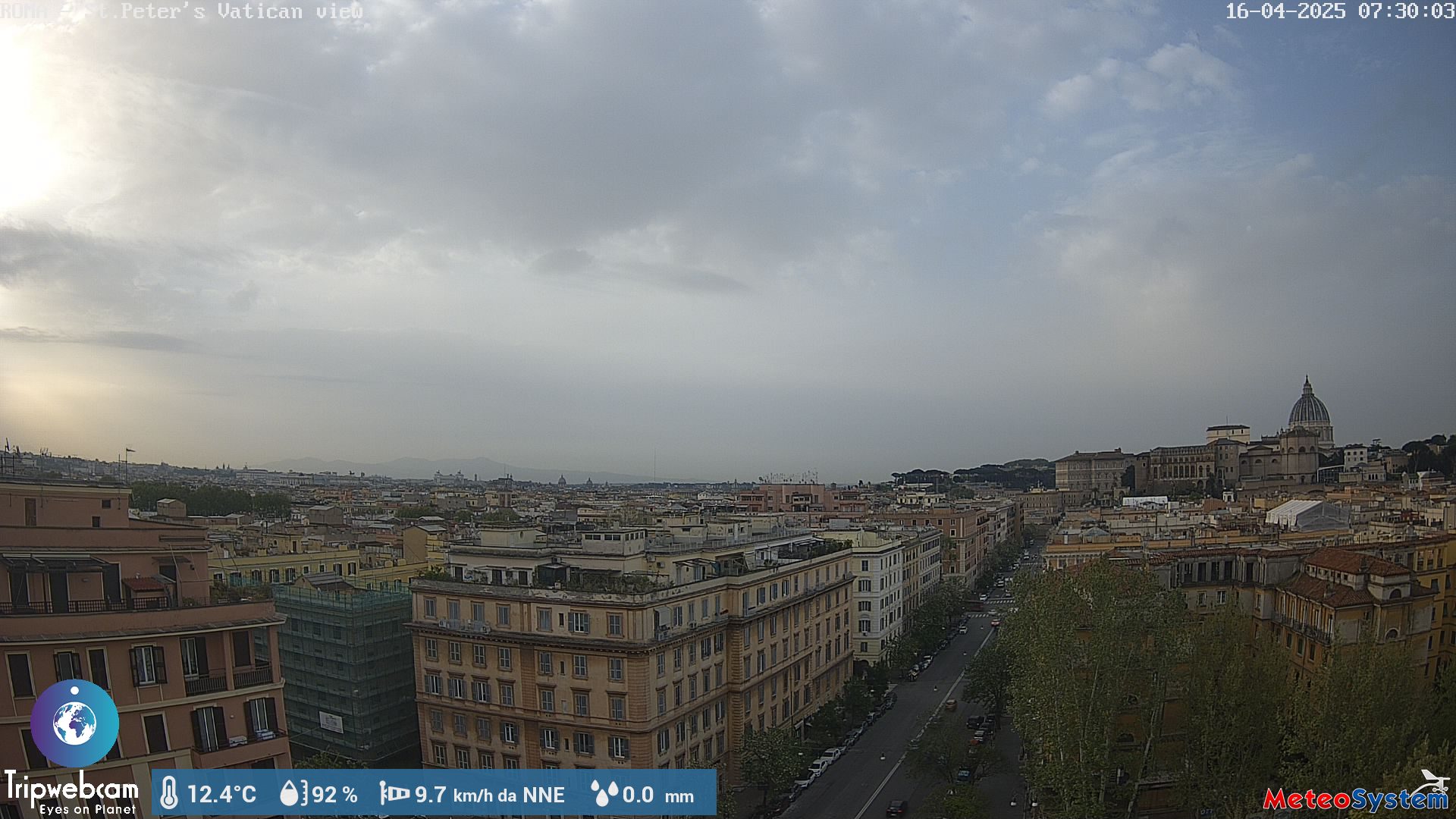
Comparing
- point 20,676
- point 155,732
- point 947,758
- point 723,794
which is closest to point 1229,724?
point 947,758

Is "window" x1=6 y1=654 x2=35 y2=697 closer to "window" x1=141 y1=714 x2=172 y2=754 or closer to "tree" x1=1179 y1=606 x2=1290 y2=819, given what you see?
"window" x1=141 y1=714 x2=172 y2=754

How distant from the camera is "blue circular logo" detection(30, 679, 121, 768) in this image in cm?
1029

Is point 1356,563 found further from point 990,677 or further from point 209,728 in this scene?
point 209,728

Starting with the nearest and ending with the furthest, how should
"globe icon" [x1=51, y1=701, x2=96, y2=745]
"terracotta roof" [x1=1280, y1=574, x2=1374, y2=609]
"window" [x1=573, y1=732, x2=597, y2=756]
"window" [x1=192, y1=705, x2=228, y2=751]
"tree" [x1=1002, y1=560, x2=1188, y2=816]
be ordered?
"globe icon" [x1=51, y1=701, x2=96, y2=745], "window" [x1=192, y1=705, x2=228, y2=751], "tree" [x1=1002, y1=560, x2=1188, y2=816], "terracotta roof" [x1=1280, y1=574, x2=1374, y2=609], "window" [x1=573, y1=732, x2=597, y2=756]

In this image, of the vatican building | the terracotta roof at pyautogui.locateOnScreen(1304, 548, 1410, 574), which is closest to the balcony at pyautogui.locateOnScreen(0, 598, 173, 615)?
the terracotta roof at pyautogui.locateOnScreen(1304, 548, 1410, 574)

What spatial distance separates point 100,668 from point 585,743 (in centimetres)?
1287

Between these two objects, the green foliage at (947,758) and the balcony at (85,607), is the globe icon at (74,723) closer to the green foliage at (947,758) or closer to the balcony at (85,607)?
the balcony at (85,607)

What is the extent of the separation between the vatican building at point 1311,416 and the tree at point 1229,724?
10849 centimetres

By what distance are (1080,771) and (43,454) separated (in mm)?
18323

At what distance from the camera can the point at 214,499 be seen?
66.2 metres

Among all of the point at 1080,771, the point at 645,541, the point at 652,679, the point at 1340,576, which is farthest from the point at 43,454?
the point at 1340,576

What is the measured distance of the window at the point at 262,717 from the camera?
1291cm

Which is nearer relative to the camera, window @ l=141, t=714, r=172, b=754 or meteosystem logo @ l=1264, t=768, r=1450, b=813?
meteosystem logo @ l=1264, t=768, r=1450, b=813

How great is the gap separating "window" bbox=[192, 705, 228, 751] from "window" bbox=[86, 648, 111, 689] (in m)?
1.34
